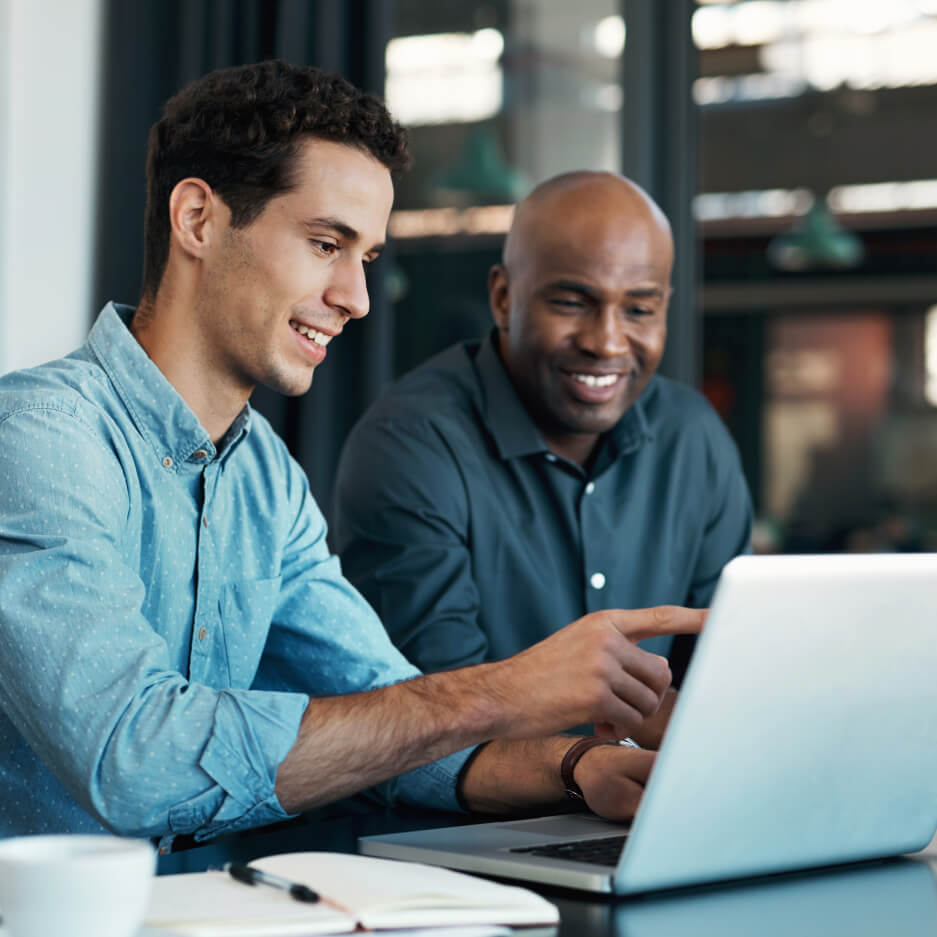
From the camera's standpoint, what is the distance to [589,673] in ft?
3.68

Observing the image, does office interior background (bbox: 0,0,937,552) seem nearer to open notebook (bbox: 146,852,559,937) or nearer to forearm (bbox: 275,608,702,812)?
forearm (bbox: 275,608,702,812)

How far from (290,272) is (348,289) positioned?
0.07 metres

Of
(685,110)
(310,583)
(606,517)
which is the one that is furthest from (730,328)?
(310,583)

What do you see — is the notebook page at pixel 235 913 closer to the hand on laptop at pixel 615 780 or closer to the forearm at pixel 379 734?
the forearm at pixel 379 734

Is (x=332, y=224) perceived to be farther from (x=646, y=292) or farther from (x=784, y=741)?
(x=646, y=292)

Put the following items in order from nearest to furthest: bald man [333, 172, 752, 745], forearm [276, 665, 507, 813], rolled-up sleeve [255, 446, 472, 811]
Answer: forearm [276, 665, 507, 813] → rolled-up sleeve [255, 446, 472, 811] → bald man [333, 172, 752, 745]

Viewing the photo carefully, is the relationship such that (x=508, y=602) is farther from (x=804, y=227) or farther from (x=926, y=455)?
(x=926, y=455)

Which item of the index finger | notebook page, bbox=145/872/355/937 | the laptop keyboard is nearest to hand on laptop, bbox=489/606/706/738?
the index finger

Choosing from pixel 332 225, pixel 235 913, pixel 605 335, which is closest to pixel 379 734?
pixel 235 913

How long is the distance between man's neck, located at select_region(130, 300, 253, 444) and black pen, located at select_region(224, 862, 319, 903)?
600 millimetres

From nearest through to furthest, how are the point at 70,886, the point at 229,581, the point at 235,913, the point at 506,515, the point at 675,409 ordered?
the point at 70,886, the point at 235,913, the point at 229,581, the point at 506,515, the point at 675,409

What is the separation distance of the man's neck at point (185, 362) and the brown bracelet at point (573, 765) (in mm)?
499

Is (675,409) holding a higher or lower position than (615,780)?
higher

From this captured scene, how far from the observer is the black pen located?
2.77 ft
